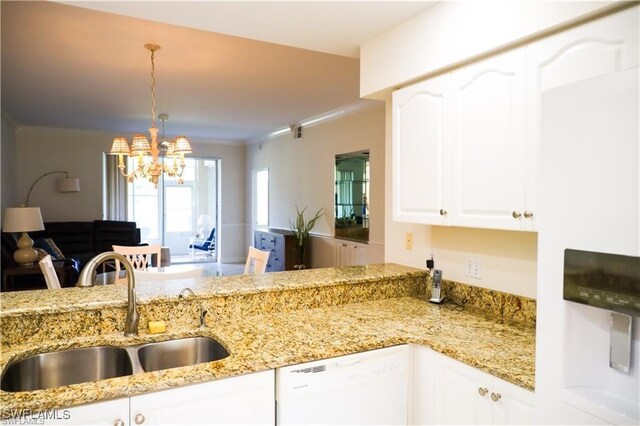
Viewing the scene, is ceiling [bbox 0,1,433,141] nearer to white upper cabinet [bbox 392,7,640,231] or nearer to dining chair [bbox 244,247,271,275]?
white upper cabinet [bbox 392,7,640,231]

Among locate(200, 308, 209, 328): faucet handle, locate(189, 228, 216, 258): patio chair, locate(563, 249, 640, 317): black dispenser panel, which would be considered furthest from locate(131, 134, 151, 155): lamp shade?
locate(189, 228, 216, 258): patio chair

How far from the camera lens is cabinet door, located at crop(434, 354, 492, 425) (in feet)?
4.89

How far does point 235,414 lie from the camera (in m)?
1.44

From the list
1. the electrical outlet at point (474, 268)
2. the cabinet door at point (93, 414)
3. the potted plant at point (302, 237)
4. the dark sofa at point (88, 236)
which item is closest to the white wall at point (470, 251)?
the electrical outlet at point (474, 268)

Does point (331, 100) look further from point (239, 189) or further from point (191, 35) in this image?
point (239, 189)

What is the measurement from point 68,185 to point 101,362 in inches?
259

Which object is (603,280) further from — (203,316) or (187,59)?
(187,59)

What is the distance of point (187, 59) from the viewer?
3.59 meters

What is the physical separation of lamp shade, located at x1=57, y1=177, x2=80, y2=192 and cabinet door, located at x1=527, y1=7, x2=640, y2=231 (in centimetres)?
748

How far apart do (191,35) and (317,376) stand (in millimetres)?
2604

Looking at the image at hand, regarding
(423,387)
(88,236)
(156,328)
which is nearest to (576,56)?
(423,387)

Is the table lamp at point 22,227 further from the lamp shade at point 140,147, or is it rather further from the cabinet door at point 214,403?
the cabinet door at point 214,403

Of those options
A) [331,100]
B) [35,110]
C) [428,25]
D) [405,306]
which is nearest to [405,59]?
[428,25]

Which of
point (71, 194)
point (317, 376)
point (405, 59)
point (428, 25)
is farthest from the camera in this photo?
point (71, 194)
